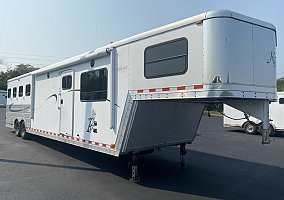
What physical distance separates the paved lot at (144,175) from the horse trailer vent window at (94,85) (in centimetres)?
192

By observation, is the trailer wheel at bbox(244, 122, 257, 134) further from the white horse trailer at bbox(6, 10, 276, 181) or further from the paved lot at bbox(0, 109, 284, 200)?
the white horse trailer at bbox(6, 10, 276, 181)

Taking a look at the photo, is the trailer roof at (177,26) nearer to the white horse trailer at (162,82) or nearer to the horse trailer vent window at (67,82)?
the white horse trailer at (162,82)

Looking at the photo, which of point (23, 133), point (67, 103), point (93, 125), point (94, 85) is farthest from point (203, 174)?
point (23, 133)

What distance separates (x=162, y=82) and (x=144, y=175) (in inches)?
110

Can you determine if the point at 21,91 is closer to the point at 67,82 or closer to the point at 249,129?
the point at 67,82

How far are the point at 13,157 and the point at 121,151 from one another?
470cm

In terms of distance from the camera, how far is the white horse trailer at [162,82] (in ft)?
15.5

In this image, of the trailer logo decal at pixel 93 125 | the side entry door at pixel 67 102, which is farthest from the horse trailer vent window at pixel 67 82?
the trailer logo decal at pixel 93 125

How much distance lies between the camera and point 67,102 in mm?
8492

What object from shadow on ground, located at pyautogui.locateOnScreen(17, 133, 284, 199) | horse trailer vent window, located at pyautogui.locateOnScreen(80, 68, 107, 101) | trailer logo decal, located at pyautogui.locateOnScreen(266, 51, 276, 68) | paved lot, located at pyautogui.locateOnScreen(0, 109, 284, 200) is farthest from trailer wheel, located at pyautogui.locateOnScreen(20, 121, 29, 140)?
trailer logo decal, located at pyautogui.locateOnScreen(266, 51, 276, 68)

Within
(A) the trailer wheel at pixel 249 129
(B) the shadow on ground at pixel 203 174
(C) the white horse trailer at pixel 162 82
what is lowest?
(B) the shadow on ground at pixel 203 174

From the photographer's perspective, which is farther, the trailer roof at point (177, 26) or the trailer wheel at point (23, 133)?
the trailer wheel at point (23, 133)

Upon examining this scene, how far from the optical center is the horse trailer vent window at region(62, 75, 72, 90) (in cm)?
835

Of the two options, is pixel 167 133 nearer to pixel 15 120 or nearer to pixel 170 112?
pixel 170 112
